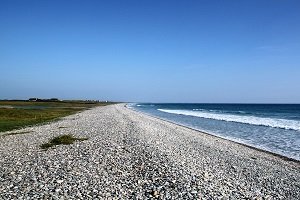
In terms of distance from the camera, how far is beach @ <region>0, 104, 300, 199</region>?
12.5m

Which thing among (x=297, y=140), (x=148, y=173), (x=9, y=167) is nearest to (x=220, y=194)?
(x=148, y=173)

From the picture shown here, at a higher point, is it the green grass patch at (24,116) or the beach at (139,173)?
the green grass patch at (24,116)

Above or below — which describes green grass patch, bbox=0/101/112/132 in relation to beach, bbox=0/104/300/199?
above

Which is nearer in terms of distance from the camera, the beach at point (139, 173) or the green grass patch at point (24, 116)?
the beach at point (139, 173)

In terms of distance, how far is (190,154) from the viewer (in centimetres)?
2192

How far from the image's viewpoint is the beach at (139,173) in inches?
492

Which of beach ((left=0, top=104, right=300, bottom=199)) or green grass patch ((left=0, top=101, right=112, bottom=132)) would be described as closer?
beach ((left=0, top=104, right=300, bottom=199))

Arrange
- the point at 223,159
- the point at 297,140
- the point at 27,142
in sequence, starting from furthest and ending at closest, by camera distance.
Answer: the point at 297,140 < the point at 27,142 < the point at 223,159

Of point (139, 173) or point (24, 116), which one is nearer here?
point (139, 173)

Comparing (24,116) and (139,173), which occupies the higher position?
(24,116)

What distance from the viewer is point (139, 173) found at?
15375 mm

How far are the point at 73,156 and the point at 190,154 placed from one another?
7.43 m

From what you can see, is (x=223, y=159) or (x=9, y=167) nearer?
(x=9, y=167)

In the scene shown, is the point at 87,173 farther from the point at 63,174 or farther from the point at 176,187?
the point at 176,187
